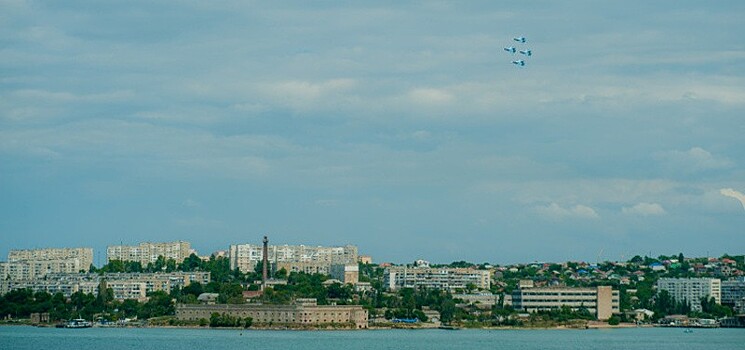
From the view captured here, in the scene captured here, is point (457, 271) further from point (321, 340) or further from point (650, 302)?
point (321, 340)

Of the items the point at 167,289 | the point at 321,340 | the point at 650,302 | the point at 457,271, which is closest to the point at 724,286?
the point at 650,302

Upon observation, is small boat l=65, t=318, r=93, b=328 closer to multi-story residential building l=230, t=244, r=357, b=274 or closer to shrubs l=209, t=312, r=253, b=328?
shrubs l=209, t=312, r=253, b=328


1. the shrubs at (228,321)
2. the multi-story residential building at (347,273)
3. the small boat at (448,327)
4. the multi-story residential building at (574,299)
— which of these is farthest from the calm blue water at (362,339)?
the multi-story residential building at (347,273)

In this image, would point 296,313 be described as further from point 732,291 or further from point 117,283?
point 732,291

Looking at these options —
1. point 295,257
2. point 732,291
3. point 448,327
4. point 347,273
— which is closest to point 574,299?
point 448,327

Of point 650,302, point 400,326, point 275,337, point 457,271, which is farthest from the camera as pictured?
point 457,271

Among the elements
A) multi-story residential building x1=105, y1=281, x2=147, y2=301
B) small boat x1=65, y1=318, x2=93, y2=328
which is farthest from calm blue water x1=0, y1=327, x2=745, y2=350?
multi-story residential building x1=105, y1=281, x2=147, y2=301
